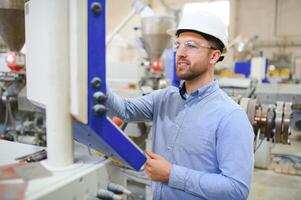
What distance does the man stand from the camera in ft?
2.80

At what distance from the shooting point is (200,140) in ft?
3.09

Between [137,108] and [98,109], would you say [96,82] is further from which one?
[137,108]

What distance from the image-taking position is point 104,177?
2.36 ft

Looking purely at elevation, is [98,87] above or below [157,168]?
above

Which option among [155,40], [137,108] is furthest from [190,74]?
[155,40]

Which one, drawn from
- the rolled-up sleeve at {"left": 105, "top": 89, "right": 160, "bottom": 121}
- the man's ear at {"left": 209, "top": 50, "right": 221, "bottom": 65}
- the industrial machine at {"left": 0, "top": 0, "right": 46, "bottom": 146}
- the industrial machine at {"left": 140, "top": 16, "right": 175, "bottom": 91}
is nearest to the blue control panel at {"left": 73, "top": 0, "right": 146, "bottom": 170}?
the rolled-up sleeve at {"left": 105, "top": 89, "right": 160, "bottom": 121}

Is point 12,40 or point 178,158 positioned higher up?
point 12,40

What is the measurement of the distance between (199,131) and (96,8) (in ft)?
1.74

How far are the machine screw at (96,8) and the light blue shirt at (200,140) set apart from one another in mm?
351

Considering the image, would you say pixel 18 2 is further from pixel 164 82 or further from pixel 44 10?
pixel 164 82

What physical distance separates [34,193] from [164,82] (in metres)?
2.35

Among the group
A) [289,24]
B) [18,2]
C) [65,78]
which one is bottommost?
[65,78]

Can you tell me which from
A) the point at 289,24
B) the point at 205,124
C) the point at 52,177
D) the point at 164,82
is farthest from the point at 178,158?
the point at 289,24

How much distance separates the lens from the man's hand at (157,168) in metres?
0.85
